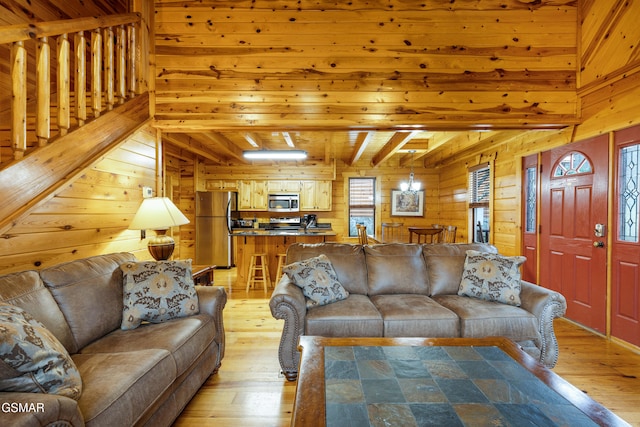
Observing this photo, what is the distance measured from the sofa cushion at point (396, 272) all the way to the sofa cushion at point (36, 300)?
2.22 metres

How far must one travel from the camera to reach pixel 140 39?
323 cm

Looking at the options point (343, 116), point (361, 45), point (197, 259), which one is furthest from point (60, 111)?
point (197, 259)

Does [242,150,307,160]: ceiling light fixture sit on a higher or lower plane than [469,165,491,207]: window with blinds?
higher

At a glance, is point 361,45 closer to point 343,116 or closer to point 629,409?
point 343,116

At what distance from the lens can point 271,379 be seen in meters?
2.28

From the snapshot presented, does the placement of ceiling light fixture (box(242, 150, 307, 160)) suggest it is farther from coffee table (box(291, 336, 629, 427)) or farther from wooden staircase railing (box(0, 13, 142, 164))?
coffee table (box(291, 336, 629, 427))

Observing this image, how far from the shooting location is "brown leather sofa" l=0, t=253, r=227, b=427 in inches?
46.3

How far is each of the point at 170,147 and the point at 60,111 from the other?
331 centimetres

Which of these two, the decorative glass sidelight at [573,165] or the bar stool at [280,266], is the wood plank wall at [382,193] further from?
the decorative glass sidelight at [573,165]

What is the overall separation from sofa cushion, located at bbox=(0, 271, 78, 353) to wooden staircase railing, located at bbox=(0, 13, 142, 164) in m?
0.85

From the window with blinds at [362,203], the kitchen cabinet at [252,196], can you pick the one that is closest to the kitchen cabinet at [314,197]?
the window with blinds at [362,203]

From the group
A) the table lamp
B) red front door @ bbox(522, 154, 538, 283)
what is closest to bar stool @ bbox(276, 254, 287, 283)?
the table lamp

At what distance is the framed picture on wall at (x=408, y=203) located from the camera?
7.16 m

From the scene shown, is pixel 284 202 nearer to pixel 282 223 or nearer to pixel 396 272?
pixel 282 223
